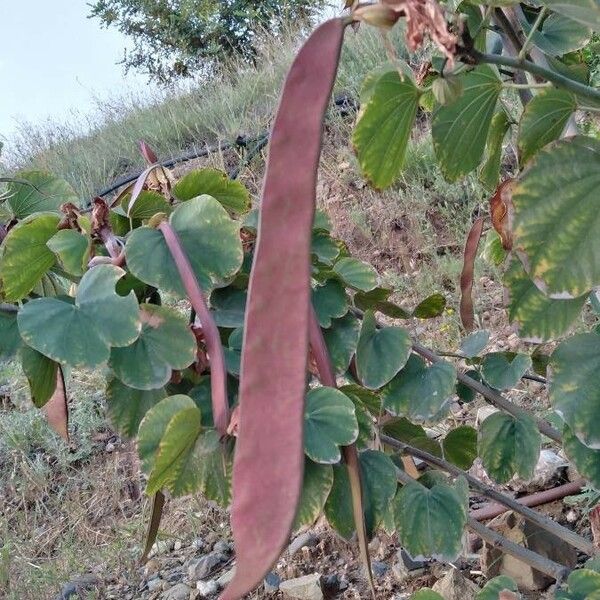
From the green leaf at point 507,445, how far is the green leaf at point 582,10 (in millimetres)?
418

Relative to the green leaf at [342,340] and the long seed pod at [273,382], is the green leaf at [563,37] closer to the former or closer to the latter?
the green leaf at [342,340]

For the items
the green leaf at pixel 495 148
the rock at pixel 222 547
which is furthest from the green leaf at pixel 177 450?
the rock at pixel 222 547

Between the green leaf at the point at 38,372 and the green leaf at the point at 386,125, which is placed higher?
the green leaf at the point at 386,125

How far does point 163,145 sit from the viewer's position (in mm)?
4508

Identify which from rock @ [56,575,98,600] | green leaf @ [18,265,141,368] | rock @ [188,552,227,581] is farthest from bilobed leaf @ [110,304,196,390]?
rock @ [56,575,98,600]

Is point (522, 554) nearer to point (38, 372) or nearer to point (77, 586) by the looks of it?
point (38, 372)

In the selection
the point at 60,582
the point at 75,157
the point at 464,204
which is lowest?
the point at 464,204

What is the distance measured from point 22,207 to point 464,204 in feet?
6.32

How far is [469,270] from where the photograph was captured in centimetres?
63

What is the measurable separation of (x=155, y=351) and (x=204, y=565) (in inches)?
36.1

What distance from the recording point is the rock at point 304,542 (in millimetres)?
1256

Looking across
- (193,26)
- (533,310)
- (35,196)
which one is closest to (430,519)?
(533,310)

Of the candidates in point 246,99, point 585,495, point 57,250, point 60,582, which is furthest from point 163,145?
point 57,250

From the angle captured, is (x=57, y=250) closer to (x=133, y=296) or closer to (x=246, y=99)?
(x=133, y=296)
